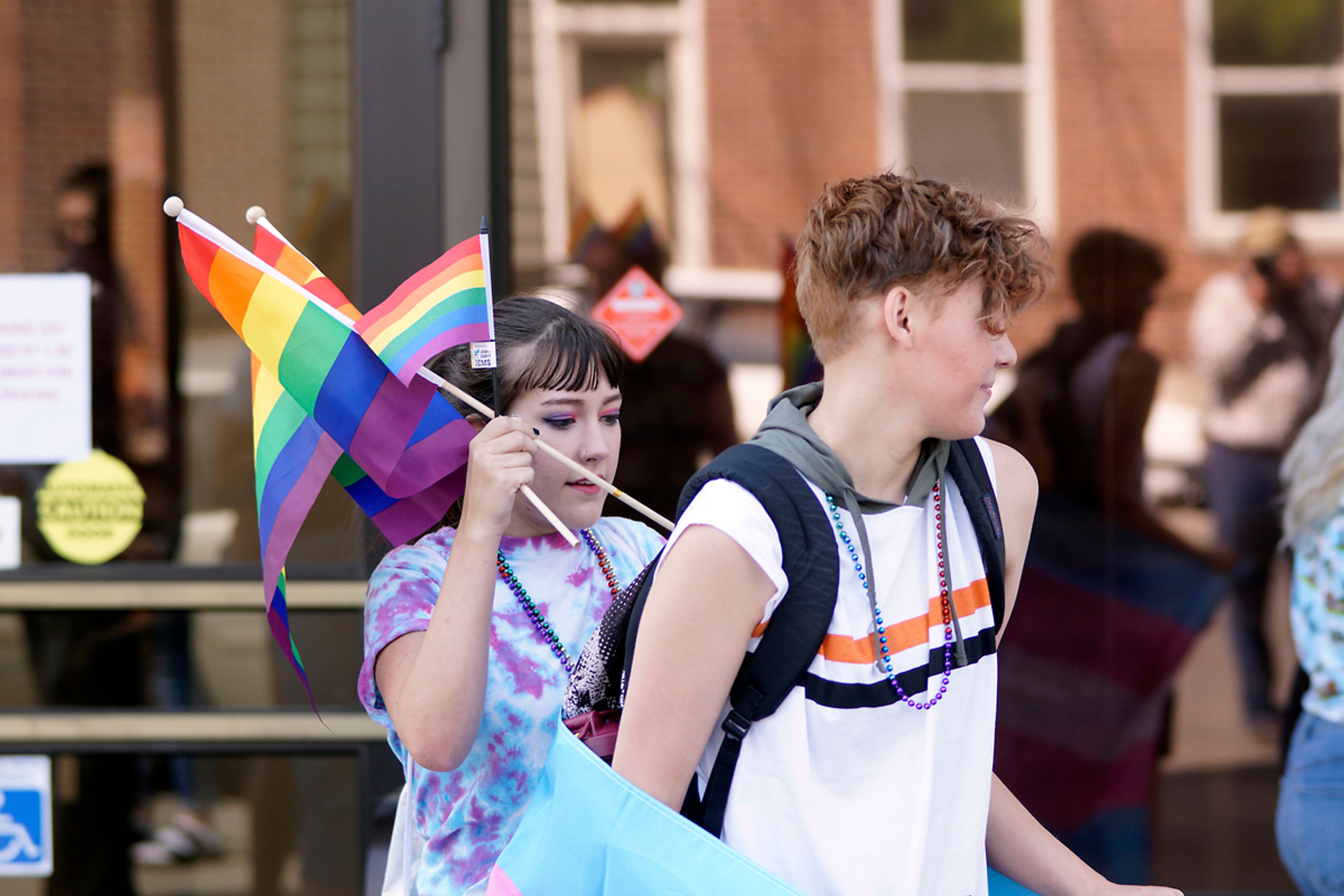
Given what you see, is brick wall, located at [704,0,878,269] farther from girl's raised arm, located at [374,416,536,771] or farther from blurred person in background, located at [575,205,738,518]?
girl's raised arm, located at [374,416,536,771]

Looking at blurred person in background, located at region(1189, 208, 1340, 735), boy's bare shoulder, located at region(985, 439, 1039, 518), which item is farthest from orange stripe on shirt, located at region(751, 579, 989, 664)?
blurred person in background, located at region(1189, 208, 1340, 735)

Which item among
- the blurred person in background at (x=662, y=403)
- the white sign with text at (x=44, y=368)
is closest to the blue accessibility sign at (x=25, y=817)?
the white sign with text at (x=44, y=368)

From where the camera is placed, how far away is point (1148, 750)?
3.70 m

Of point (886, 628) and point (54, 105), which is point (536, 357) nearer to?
point (886, 628)

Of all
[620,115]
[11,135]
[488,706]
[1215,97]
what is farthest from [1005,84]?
[11,135]

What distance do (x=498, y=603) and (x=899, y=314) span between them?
760 mm

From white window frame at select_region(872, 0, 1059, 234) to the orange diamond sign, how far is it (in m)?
0.73

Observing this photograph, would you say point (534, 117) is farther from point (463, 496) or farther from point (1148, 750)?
point (1148, 750)

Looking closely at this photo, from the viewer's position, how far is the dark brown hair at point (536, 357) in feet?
6.23

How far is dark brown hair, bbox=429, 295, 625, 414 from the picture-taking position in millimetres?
1899

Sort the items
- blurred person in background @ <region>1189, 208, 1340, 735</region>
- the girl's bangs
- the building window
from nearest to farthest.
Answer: the girl's bangs
the building window
blurred person in background @ <region>1189, 208, 1340, 735</region>

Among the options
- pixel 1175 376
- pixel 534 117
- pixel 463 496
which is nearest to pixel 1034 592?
pixel 1175 376

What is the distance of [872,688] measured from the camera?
140 cm

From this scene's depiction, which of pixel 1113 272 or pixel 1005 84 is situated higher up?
pixel 1005 84
